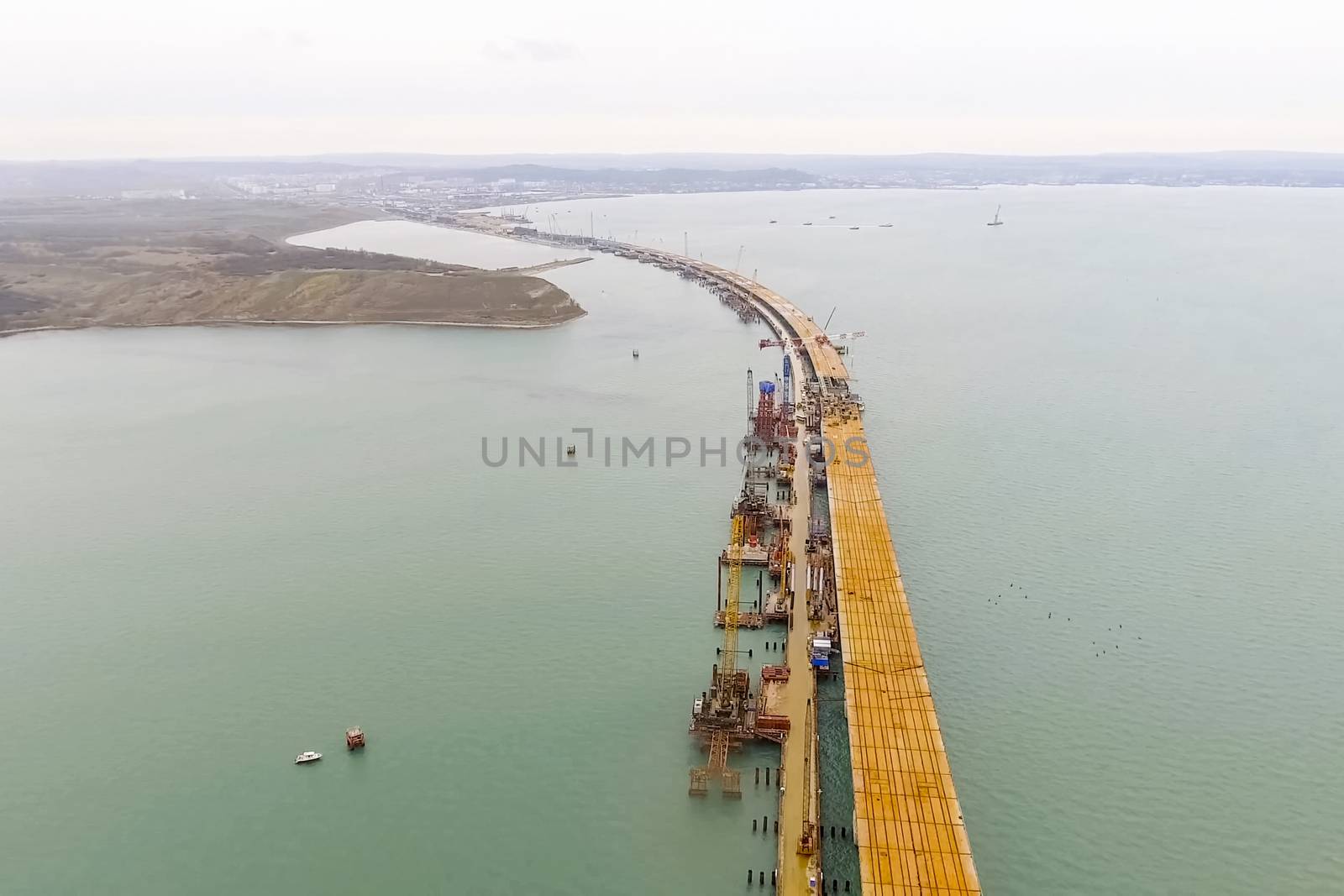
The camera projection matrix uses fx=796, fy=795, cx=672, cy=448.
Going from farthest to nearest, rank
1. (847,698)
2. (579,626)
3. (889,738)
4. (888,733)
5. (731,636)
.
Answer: (579,626), (731,636), (847,698), (888,733), (889,738)

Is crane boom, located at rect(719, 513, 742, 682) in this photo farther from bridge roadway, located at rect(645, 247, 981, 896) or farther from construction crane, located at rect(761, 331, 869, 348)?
construction crane, located at rect(761, 331, 869, 348)

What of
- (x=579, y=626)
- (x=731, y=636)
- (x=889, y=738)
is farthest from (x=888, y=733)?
(x=579, y=626)

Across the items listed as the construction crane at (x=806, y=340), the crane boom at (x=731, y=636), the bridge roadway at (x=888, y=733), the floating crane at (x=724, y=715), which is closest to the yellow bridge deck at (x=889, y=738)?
the bridge roadway at (x=888, y=733)

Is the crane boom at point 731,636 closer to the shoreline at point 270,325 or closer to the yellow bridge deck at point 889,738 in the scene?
the yellow bridge deck at point 889,738

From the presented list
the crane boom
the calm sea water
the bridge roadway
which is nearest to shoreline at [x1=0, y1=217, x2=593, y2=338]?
the calm sea water

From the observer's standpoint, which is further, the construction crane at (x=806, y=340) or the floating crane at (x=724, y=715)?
the construction crane at (x=806, y=340)

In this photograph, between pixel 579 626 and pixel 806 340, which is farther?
pixel 806 340

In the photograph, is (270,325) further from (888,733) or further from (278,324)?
(888,733)
